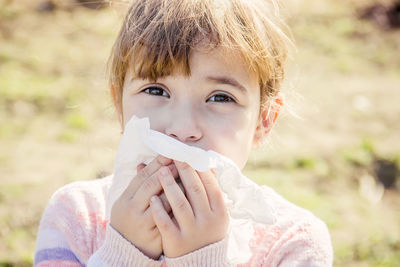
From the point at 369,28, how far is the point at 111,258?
758cm

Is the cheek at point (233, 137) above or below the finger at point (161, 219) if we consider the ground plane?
above

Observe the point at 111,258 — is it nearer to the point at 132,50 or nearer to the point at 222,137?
the point at 222,137

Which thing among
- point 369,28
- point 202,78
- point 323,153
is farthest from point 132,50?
point 369,28

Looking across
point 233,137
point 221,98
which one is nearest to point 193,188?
point 233,137

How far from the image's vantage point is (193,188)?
184 cm

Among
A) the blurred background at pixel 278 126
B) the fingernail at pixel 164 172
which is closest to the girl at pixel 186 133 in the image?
the fingernail at pixel 164 172

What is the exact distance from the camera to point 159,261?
6.35ft

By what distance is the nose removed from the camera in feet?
6.11

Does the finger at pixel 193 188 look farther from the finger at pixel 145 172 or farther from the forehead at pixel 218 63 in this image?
the forehead at pixel 218 63

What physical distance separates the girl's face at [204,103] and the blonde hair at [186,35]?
41mm

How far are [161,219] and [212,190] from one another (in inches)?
8.5

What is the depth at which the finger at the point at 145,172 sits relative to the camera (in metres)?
1.86

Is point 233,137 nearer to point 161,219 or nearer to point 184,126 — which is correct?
point 184,126

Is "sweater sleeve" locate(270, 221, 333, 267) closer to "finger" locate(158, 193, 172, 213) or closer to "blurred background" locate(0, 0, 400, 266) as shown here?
"finger" locate(158, 193, 172, 213)
